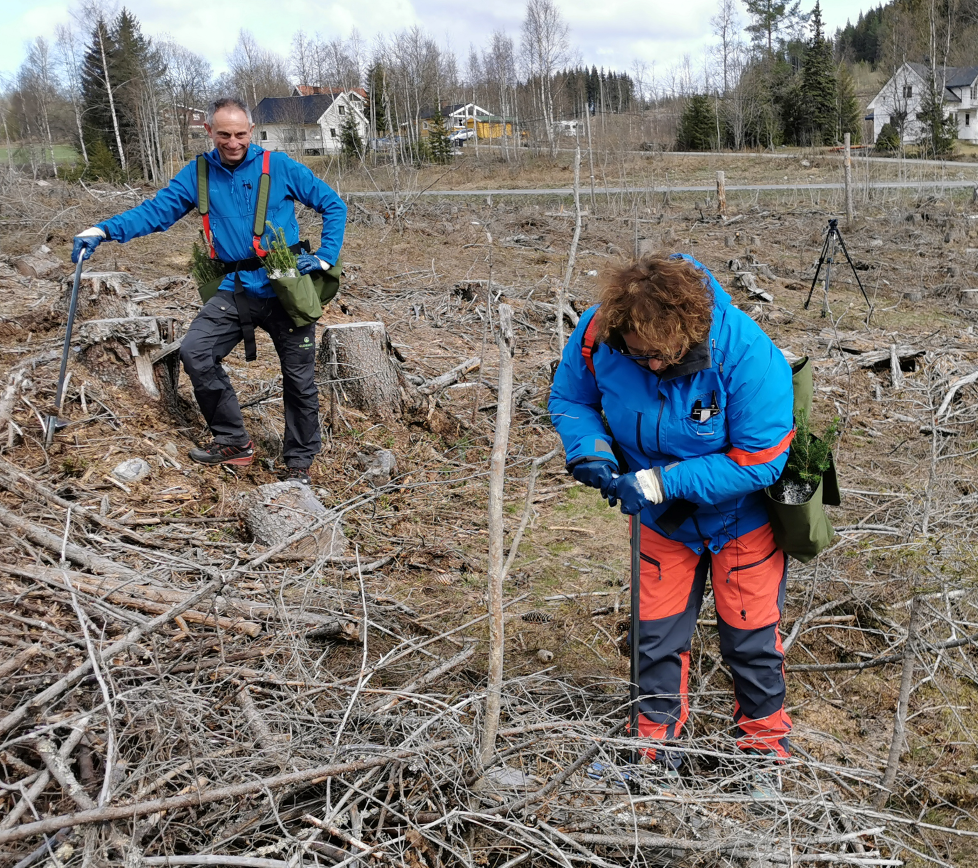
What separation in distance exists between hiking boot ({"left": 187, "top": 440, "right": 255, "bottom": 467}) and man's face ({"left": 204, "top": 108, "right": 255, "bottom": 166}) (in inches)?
60.3

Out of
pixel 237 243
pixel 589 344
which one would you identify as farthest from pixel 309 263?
pixel 589 344

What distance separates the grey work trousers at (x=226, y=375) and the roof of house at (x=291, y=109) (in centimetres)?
1898

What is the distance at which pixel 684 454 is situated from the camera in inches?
94.0

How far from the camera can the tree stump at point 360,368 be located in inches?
210

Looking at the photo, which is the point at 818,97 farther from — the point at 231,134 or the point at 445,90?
the point at 231,134

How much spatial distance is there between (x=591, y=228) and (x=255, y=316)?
11.7 m

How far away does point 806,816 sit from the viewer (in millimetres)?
2322

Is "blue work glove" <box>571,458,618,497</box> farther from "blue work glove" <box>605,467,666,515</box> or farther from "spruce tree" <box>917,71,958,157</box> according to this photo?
"spruce tree" <box>917,71,958,157</box>

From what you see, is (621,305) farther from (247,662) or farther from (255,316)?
(255,316)

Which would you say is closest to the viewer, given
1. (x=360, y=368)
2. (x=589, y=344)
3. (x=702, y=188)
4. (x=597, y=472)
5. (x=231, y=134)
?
(x=597, y=472)

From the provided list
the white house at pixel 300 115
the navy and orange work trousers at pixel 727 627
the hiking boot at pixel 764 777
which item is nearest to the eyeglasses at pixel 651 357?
the navy and orange work trousers at pixel 727 627

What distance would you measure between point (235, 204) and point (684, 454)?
2.81m

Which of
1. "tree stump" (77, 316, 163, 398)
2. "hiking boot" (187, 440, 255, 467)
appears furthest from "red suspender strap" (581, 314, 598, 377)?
"tree stump" (77, 316, 163, 398)

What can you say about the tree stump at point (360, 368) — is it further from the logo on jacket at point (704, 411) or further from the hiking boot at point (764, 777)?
the hiking boot at point (764, 777)
